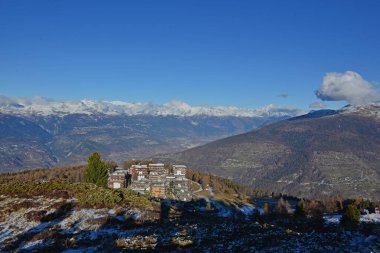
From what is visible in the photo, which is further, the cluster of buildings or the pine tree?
the cluster of buildings

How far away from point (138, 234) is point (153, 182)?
111 m

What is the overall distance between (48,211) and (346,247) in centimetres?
3811

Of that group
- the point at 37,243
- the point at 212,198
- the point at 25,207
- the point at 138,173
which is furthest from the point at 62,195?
the point at 138,173

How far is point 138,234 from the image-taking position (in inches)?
1596

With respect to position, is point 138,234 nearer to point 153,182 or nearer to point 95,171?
point 95,171

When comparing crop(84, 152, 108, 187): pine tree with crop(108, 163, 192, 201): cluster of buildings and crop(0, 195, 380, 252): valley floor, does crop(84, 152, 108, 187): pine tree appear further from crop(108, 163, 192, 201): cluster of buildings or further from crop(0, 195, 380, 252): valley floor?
crop(0, 195, 380, 252): valley floor

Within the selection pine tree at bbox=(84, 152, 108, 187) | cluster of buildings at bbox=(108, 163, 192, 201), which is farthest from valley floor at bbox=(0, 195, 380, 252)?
cluster of buildings at bbox=(108, 163, 192, 201)

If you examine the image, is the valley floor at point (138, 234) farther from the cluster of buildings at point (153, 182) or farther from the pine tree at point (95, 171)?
the cluster of buildings at point (153, 182)

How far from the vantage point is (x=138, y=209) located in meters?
57.2

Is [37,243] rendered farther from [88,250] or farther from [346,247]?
[346,247]

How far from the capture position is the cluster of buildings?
14235 centimetres

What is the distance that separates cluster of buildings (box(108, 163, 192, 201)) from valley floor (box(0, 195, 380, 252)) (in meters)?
70.8

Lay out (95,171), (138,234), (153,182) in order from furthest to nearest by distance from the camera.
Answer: (153,182) → (95,171) → (138,234)

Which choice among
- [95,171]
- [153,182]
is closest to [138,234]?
[95,171]
